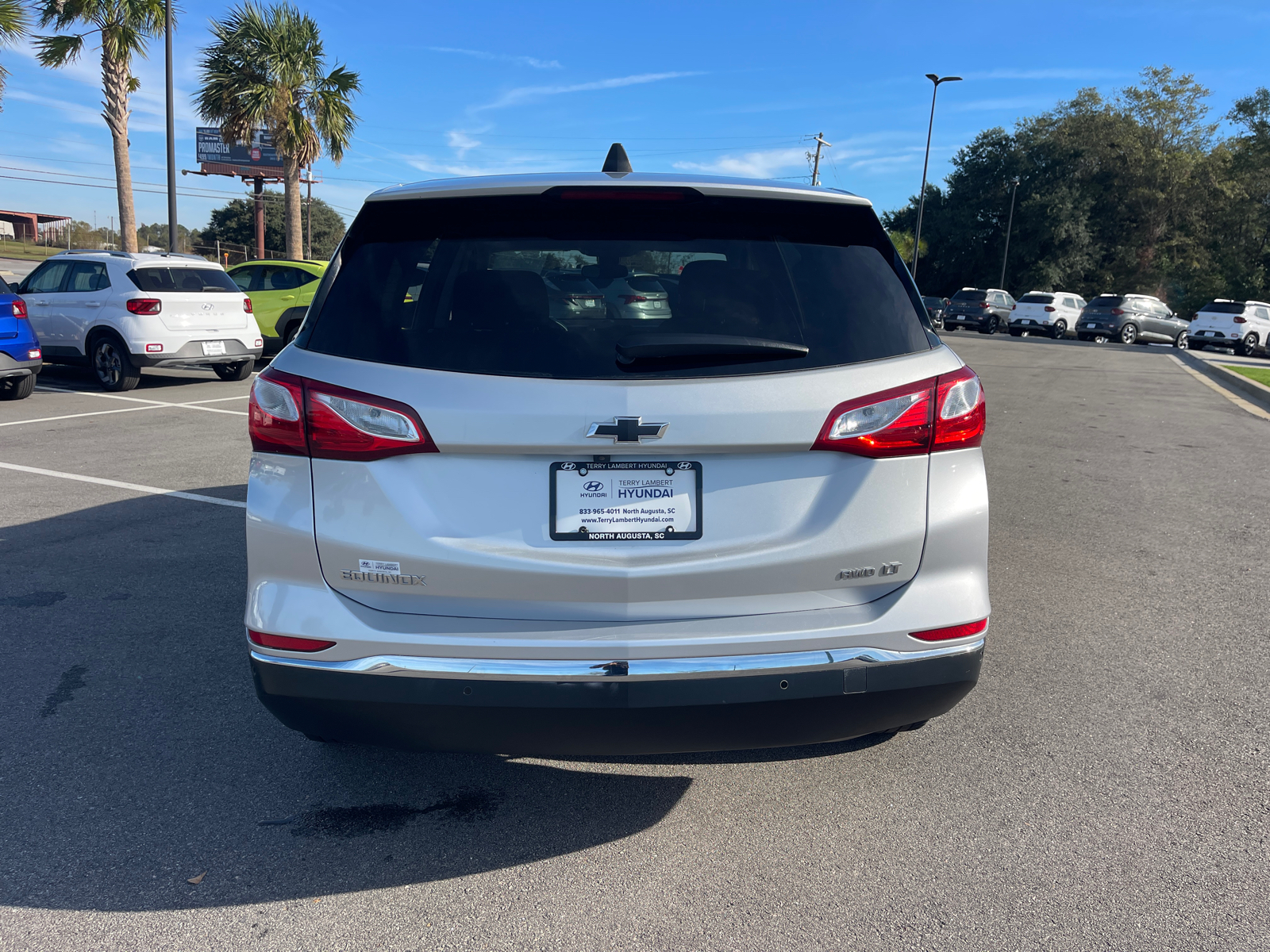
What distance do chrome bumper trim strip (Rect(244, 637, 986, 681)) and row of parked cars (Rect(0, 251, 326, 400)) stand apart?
1147cm

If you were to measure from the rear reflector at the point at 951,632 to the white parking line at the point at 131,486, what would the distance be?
517 centimetres

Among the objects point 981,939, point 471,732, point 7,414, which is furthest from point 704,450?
point 7,414

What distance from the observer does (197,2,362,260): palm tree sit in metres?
24.7

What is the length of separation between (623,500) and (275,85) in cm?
2644

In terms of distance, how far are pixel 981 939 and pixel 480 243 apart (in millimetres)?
2164

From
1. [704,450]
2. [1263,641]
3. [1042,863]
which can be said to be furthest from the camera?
[1263,641]

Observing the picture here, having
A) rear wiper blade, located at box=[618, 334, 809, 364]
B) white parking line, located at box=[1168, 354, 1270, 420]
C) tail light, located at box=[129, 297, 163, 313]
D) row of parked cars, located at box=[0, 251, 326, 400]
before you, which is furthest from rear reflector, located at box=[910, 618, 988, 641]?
white parking line, located at box=[1168, 354, 1270, 420]

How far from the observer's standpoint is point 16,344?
11203mm

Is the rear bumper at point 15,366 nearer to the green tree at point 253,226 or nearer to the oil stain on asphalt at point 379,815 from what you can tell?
the oil stain on asphalt at point 379,815

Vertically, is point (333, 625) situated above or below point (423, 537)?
below

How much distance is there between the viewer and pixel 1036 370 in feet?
66.8

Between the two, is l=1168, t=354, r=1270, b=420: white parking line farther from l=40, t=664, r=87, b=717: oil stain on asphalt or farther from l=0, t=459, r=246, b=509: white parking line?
l=40, t=664, r=87, b=717: oil stain on asphalt

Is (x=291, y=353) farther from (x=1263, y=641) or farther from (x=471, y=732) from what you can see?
(x=1263, y=641)

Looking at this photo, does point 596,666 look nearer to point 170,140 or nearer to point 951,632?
point 951,632
